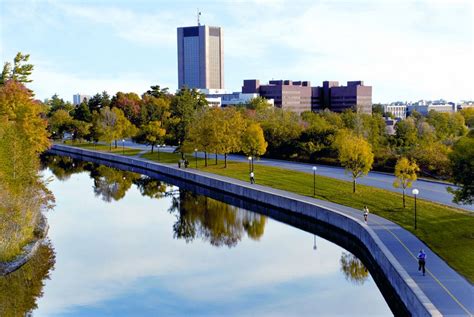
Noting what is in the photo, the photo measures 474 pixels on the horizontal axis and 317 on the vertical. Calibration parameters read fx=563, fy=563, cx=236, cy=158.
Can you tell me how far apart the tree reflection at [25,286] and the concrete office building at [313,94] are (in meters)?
143

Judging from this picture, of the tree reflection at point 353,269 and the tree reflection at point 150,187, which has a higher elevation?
the tree reflection at point 150,187

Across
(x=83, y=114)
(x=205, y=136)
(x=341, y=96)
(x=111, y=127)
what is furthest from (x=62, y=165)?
(x=341, y=96)

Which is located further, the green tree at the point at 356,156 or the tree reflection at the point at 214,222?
the green tree at the point at 356,156

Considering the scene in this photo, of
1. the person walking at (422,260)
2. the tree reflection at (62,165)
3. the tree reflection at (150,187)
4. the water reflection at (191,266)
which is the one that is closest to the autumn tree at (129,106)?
the tree reflection at (62,165)

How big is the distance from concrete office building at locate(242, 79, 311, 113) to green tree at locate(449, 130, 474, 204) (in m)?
142

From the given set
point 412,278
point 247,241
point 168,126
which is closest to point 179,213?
point 247,241

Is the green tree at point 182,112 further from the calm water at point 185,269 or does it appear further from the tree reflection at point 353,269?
the tree reflection at point 353,269

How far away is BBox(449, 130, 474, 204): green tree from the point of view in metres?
26.1

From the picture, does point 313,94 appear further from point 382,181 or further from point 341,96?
point 382,181

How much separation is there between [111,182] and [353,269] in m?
37.5

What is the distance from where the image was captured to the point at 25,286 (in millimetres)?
25766

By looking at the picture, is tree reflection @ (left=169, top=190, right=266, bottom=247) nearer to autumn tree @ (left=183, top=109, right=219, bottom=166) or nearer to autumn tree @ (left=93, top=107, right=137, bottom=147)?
autumn tree @ (left=183, top=109, right=219, bottom=166)

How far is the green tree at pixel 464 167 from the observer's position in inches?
1027

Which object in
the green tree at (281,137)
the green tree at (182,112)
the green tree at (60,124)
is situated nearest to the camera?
the green tree at (281,137)
